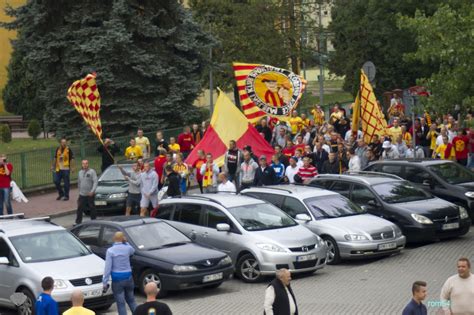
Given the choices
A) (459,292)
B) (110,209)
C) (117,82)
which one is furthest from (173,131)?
(459,292)

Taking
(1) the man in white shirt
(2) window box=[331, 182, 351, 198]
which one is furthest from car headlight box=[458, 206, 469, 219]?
(1) the man in white shirt

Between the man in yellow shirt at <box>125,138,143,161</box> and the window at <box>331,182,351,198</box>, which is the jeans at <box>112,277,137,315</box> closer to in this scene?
the window at <box>331,182,351,198</box>

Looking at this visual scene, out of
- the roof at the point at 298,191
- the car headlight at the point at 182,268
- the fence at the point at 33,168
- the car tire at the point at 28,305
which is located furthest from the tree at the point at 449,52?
the fence at the point at 33,168

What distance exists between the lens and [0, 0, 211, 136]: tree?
1495 inches

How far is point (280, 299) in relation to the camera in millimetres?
12172

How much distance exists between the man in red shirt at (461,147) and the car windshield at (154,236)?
470 inches

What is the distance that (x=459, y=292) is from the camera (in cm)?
1177

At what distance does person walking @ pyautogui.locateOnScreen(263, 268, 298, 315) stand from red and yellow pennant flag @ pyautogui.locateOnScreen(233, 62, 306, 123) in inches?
691

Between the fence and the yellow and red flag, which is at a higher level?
the yellow and red flag

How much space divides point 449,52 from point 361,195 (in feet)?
12.4

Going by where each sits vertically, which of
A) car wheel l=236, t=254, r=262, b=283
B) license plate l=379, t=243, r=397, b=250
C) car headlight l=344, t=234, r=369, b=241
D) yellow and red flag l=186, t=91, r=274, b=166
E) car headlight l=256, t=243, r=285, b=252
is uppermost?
yellow and red flag l=186, t=91, r=274, b=166

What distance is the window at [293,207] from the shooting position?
21172 millimetres

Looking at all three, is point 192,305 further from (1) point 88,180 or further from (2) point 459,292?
(1) point 88,180

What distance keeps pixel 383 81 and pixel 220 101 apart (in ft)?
96.4
